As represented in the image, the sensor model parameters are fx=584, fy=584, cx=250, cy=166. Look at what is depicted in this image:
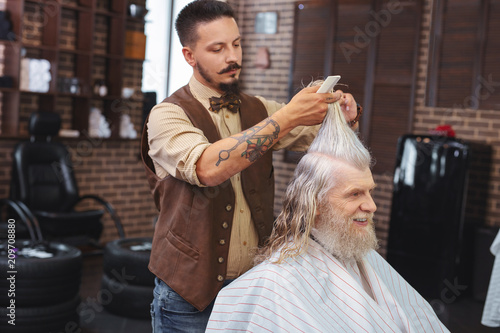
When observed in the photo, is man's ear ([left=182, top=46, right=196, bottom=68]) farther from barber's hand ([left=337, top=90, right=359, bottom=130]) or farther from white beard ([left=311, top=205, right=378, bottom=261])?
white beard ([left=311, top=205, right=378, bottom=261])

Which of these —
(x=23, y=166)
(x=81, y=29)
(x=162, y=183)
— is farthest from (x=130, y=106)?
(x=162, y=183)

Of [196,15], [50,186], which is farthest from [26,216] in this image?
[196,15]

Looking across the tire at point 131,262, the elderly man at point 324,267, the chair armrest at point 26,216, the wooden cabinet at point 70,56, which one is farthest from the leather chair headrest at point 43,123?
the elderly man at point 324,267

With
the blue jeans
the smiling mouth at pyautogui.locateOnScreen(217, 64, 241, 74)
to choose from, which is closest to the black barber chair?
the blue jeans

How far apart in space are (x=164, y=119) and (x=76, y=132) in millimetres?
4020

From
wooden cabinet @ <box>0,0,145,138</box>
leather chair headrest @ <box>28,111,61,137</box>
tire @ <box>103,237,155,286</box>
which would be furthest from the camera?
wooden cabinet @ <box>0,0,145,138</box>

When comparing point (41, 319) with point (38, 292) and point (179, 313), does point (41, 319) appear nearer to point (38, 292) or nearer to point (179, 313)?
point (38, 292)

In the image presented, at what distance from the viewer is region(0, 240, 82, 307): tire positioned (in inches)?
128

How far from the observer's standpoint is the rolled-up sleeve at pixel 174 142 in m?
1.56

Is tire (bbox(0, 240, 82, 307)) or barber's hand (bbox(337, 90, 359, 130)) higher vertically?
barber's hand (bbox(337, 90, 359, 130))

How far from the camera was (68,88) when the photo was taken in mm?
5383

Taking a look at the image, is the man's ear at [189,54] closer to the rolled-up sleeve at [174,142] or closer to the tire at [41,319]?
the rolled-up sleeve at [174,142]

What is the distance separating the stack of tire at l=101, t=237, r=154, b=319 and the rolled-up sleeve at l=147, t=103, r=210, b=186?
221 cm

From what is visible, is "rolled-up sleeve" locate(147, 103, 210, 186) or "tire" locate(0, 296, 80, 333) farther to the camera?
"tire" locate(0, 296, 80, 333)
